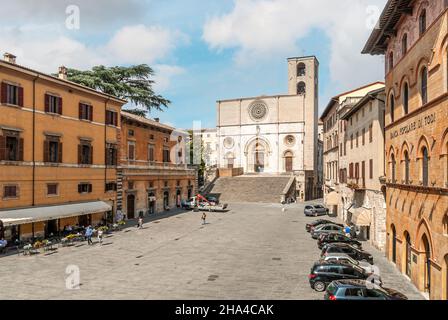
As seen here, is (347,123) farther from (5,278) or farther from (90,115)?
(5,278)

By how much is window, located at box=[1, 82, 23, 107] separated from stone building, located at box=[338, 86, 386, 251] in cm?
2596

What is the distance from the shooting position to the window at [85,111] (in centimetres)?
3359

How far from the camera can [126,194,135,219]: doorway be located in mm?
41634

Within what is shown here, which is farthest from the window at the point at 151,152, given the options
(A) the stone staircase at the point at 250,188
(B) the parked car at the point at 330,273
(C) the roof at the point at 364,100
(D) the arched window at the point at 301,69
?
(D) the arched window at the point at 301,69

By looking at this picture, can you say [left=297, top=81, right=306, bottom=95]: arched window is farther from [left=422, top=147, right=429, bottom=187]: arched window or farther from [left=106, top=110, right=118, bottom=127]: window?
[left=422, top=147, right=429, bottom=187]: arched window

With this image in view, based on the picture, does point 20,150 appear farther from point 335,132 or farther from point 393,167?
point 335,132

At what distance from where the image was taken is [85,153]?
3428 centimetres

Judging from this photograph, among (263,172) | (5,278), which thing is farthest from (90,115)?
(263,172)

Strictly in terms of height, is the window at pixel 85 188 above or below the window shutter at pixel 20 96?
below

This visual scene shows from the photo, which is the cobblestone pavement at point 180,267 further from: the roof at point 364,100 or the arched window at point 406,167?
the roof at point 364,100

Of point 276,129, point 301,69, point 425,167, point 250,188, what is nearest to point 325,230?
point 425,167

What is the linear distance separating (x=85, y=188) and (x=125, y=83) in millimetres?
21737

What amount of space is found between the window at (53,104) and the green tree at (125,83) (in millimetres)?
16968

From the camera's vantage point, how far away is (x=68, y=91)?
32156mm
